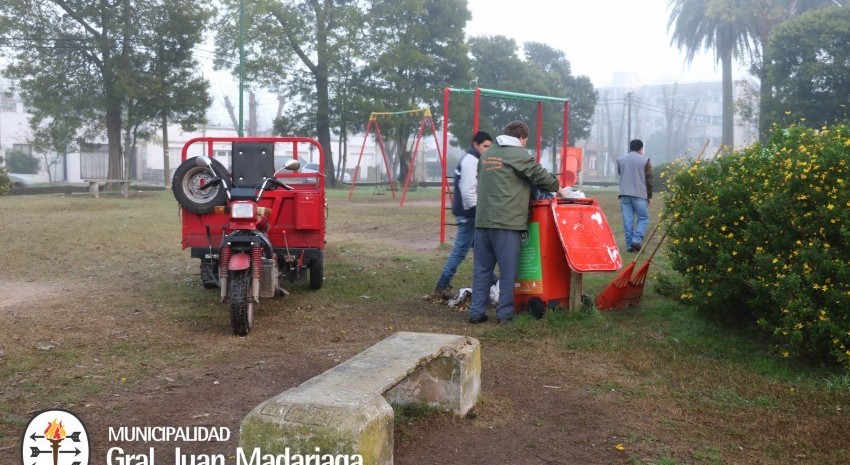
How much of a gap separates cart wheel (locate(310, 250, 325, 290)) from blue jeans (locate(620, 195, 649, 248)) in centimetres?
490

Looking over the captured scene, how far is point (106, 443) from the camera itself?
4.09m

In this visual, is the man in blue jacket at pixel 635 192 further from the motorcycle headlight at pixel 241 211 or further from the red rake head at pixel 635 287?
the motorcycle headlight at pixel 241 211

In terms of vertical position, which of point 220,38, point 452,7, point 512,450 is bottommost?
point 512,450

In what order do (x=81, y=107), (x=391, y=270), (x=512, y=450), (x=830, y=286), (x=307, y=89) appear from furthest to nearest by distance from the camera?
(x=307, y=89) → (x=81, y=107) → (x=391, y=270) → (x=830, y=286) → (x=512, y=450)

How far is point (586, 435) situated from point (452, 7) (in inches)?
1577

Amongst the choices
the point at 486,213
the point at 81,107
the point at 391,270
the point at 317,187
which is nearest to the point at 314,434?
the point at 486,213

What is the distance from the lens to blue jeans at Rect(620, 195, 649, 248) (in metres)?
11.8

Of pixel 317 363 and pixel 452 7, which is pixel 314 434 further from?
pixel 452 7

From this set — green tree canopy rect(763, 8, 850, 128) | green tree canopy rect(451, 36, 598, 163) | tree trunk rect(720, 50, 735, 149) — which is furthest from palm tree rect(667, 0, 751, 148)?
green tree canopy rect(763, 8, 850, 128)

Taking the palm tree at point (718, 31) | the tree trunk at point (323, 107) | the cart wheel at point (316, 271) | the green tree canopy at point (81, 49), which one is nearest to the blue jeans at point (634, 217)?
the cart wheel at point (316, 271)

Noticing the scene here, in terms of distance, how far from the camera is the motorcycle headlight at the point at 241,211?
682 cm

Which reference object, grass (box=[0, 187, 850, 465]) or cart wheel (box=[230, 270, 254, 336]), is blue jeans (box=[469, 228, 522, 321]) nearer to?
grass (box=[0, 187, 850, 465])

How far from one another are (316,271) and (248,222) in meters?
1.86

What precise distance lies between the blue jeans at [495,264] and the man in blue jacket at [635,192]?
17.0 feet
